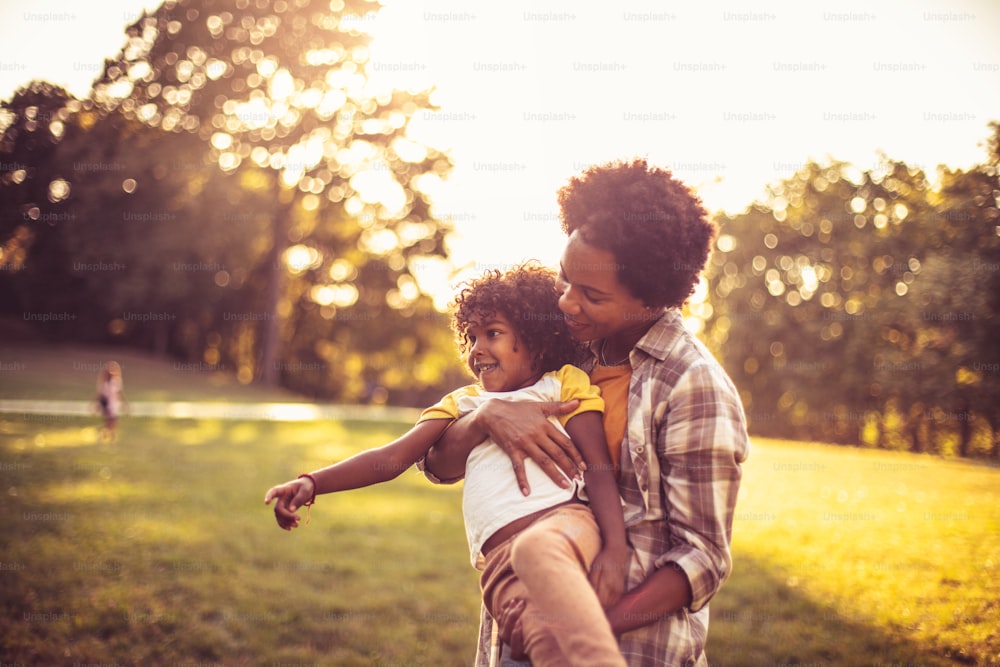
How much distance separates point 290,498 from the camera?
2264 mm

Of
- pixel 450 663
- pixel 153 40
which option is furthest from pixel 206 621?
pixel 153 40

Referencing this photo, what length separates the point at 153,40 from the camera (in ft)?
85.2

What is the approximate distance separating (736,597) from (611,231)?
5093 millimetres

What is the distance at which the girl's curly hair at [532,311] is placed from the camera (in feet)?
8.67

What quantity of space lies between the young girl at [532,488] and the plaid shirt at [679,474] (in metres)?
0.10

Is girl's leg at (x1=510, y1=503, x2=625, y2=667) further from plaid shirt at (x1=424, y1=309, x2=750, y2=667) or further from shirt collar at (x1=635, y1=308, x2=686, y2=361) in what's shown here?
shirt collar at (x1=635, y1=308, x2=686, y2=361)

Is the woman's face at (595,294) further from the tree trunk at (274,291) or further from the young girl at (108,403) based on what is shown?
the tree trunk at (274,291)

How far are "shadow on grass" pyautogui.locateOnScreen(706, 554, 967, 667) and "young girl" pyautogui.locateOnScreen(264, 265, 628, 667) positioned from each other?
11.3 ft

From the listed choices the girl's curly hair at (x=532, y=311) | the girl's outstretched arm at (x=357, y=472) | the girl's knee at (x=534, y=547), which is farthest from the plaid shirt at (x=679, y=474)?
the girl's outstretched arm at (x=357, y=472)

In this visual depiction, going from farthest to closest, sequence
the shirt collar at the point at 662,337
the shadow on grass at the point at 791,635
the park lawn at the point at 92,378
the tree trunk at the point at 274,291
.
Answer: the tree trunk at the point at 274,291, the park lawn at the point at 92,378, the shadow on grass at the point at 791,635, the shirt collar at the point at 662,337

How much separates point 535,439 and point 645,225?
0.76m

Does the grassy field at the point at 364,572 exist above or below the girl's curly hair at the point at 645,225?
below

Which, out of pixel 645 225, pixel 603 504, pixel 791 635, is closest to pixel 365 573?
pixel 791 635

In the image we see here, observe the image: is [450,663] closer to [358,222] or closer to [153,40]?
[153,40]
